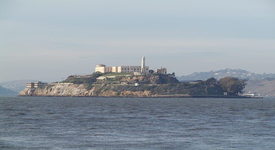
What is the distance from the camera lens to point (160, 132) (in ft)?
178

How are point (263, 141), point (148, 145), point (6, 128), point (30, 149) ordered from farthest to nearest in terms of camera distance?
point (6, 128) < point (263, 141) < point (148, 145) < point (30, 149)

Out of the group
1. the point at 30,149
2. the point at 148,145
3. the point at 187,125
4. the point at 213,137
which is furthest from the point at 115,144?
the point at 187,125

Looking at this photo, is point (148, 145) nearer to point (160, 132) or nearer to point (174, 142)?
point (174, 142)

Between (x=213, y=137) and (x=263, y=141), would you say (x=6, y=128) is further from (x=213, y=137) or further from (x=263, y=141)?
(x=263, y=141)

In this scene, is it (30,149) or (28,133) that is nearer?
(30,149)

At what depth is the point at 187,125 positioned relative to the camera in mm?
63812

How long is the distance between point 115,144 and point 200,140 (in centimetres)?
741

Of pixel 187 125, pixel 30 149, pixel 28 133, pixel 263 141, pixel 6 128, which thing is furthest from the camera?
pixel 187 125

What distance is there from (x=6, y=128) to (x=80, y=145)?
1528 centimetres

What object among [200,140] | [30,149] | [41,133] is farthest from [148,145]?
[41,133]

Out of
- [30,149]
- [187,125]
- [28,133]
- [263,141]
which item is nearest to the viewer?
[30,149]

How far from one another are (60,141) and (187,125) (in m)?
21.1

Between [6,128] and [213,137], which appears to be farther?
[6,128]

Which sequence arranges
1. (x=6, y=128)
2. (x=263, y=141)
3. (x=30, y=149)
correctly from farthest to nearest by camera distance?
(x=6, y=128), (x=263, y=141), (x=30, y=149)
